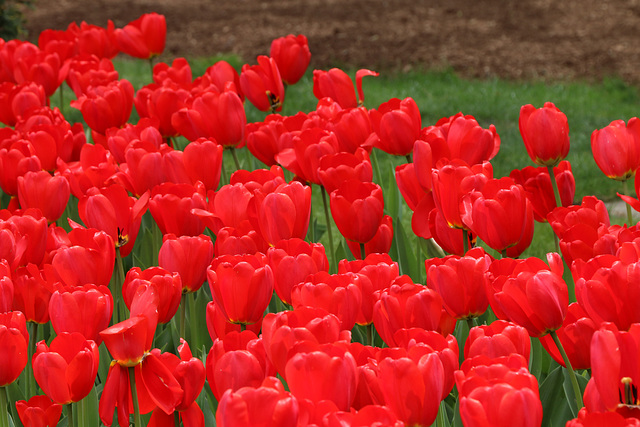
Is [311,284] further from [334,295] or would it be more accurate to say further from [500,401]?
[500,401]

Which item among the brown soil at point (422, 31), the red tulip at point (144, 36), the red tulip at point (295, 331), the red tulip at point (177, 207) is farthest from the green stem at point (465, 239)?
the brown soil at point (422, 31)

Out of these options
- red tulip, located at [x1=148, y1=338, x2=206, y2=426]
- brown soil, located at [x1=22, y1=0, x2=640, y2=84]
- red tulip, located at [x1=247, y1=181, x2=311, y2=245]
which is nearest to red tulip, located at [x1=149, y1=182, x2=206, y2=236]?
red tulip, located at [x1=247, y1=181, x2=311, y2=245]

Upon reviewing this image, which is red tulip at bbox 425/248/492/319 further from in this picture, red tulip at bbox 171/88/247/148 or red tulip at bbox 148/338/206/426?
red tulip at bbox 171/88/247/148

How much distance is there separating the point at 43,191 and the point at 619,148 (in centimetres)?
158

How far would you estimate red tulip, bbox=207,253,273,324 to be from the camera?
1598 mm

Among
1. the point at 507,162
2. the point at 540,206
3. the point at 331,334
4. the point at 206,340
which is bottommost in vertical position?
the point at 507,162

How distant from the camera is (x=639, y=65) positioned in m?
7.86

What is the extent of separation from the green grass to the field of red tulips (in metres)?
2.38

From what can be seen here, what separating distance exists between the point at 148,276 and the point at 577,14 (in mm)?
8764

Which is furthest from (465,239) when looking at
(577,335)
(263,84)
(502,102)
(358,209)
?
(502,102)

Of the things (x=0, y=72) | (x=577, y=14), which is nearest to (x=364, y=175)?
(x=0, y=72)

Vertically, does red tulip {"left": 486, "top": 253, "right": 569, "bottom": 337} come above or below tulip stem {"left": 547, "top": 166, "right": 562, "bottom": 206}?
above

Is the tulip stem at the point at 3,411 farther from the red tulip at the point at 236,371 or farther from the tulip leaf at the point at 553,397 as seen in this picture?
the tulip leaf at the point at 553,397

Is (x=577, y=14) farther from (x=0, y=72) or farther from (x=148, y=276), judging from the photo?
(x=148, y=276)
